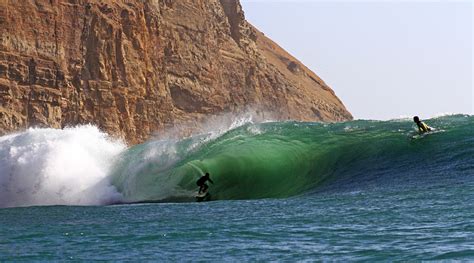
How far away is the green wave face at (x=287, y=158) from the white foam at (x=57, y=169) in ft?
1.94

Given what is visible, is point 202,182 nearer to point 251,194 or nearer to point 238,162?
point 251,194

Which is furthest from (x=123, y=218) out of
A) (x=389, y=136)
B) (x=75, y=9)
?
(x=75, y=9)

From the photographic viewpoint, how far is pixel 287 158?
2294cm

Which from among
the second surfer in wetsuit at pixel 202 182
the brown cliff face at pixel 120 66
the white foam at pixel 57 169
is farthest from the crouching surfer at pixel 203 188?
the brown cliff face at pixel 120 66

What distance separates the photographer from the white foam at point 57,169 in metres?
23.9

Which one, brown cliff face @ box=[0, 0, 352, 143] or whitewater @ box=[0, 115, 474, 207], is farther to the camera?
brown cliff face @ box=[0, 0, 352, 143]

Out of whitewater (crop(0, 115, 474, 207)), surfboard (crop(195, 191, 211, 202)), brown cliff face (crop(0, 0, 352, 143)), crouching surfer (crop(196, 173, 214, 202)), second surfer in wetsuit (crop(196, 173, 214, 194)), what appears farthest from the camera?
brown cliff face (crop(0, 0, 352, 143))

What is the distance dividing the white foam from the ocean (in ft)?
0.15

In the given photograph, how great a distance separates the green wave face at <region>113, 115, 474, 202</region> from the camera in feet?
61.5

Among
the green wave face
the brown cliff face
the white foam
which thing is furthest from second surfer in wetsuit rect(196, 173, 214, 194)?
the brown cliff face

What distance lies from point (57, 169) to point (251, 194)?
7.57 meters

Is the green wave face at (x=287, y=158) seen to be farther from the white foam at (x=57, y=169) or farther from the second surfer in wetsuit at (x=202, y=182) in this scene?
the white foam at (x=57, y=169)

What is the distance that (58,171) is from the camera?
82.6 ft

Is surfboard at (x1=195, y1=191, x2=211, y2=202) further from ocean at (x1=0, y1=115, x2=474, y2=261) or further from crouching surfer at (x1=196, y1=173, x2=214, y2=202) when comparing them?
ocean at (x1=0, y1=115, x2=474, y2=261)
